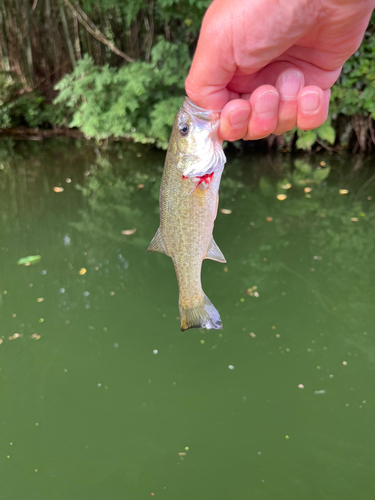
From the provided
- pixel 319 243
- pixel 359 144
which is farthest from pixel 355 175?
pixel 319 243

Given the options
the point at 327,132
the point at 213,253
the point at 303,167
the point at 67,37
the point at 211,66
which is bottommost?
the point at 303,167

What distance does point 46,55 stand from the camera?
31.3 ft

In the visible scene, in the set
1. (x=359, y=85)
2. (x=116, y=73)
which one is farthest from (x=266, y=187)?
(x=116, y=73)

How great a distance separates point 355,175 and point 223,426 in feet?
16.3

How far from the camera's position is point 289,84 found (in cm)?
158

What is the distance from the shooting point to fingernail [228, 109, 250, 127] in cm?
149

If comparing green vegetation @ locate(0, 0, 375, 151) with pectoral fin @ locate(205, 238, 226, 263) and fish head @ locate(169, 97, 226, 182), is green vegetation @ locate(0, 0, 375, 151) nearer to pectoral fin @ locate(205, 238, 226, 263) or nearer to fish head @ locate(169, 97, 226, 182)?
fish head @ locate(169, 97, 226, 182)

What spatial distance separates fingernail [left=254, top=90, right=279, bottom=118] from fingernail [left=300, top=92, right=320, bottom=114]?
105 millimetres

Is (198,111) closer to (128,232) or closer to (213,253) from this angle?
(213,253)

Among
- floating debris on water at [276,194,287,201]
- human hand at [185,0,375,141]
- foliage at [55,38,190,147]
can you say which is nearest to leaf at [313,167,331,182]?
floating debris on water at [276,194,287,201]

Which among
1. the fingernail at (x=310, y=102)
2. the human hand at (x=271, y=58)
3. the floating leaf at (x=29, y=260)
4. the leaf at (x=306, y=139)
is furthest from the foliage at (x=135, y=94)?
the fingernail at (x=310, y=102)

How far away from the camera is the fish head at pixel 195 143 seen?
1480mm

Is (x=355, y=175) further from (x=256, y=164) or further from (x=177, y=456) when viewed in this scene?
(x=177, y=456)

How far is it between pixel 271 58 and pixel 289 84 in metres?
0.18
